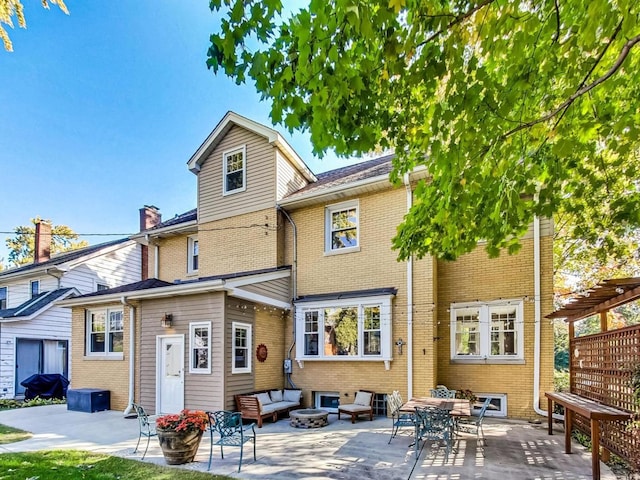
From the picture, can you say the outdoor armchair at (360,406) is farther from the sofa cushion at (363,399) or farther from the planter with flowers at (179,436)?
the planter with flowers at (179,436)

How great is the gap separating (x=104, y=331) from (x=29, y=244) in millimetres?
36912

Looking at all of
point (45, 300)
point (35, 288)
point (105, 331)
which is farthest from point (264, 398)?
point (35, 288)

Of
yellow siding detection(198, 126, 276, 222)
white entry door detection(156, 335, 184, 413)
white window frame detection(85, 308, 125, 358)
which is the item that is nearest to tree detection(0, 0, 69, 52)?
white entry door detection(156, 335, 184, 413)

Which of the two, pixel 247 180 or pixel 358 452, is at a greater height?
pixel 247 180

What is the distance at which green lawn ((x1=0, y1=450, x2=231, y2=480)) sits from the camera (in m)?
6.20

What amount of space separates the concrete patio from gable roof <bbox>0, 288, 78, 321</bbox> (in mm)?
8731

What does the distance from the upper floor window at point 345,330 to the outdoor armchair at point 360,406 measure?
38.4 inches

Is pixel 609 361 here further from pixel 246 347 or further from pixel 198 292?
pixel 198 292

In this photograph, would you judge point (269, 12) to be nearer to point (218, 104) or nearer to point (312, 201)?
point (312, 201)

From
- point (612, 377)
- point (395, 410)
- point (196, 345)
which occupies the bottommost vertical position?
point (395, 410)

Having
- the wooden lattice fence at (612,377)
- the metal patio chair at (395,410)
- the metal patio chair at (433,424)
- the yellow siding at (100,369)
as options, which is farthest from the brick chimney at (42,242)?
the wooden lattice fence at (612,377)

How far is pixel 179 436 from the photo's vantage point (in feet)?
22.7

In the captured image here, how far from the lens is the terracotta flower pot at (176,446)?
272 inches

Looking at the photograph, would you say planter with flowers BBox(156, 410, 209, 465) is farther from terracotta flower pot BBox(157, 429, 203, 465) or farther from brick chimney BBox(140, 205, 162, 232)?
brick chimney BBox(140, 205, 162, 232)
